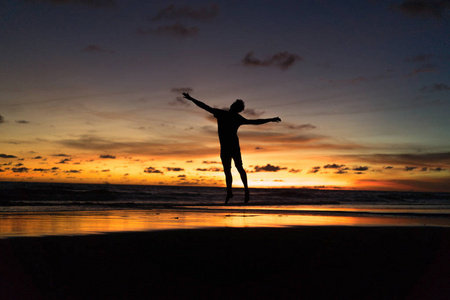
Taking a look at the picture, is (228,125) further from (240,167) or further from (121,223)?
(121,223)

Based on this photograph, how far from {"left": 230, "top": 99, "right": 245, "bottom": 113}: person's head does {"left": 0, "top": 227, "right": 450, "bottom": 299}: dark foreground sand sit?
8.27 ft

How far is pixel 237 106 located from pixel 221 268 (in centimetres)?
392

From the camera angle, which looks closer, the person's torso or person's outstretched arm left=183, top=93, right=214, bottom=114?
person's outstretched arm left=183, top=93, right=214, bottom=114

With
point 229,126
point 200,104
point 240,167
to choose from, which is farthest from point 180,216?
point 200,104

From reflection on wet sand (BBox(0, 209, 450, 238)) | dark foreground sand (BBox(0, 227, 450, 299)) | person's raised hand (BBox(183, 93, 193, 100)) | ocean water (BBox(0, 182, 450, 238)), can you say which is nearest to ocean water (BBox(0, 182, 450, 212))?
ocean water (BBox(0, 182, 450, 238))

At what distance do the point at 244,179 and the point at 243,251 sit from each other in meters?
2.69

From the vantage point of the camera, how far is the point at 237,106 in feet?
25.0

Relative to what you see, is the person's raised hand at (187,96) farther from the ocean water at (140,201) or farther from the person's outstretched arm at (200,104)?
the ocean water at (140,201)

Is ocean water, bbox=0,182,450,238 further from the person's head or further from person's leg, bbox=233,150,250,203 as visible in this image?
the person's head

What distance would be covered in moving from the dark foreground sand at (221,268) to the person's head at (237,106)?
2520 millimetres

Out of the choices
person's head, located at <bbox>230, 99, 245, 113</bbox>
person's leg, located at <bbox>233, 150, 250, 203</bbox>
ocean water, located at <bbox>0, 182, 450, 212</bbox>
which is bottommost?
ocean water, located at <bbox>0, 182, 450, 212</bbox>

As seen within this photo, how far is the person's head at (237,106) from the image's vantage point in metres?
7.58

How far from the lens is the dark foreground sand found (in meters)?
3.57

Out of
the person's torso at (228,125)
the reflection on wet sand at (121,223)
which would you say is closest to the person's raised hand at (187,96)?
the person's torso at (228,125)
